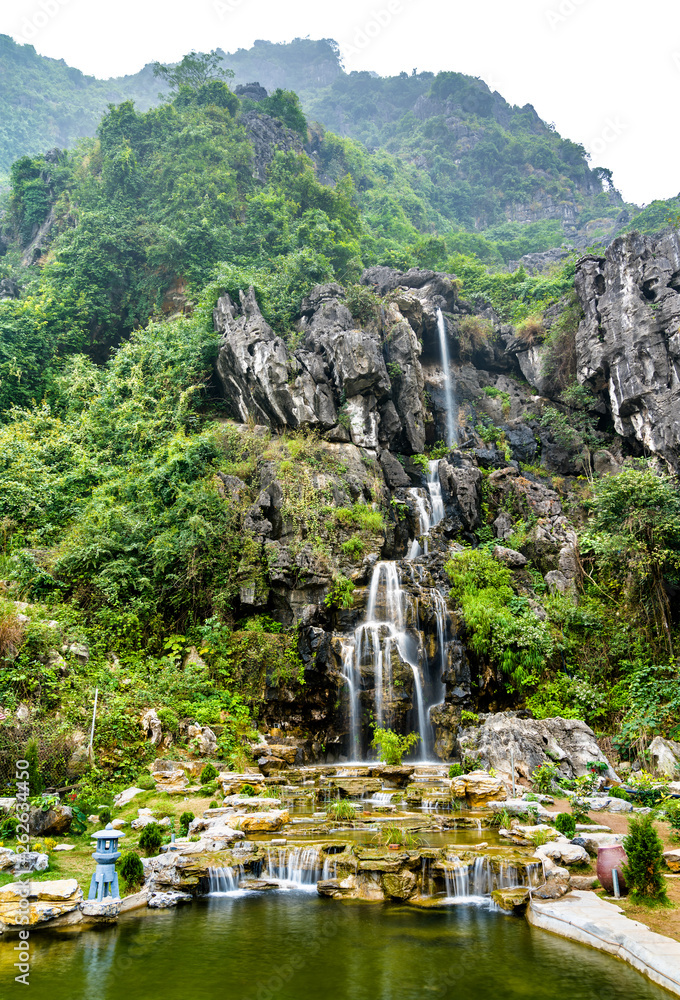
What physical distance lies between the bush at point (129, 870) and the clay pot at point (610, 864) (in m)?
5.36

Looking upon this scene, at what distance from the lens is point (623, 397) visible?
2092 centimetres

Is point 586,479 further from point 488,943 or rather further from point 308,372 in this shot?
point 488,943

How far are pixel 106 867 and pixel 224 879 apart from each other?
1629 millimetres

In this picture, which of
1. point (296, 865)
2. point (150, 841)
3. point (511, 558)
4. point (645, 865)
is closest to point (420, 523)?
point (511, 558)

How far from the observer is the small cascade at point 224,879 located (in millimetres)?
7051

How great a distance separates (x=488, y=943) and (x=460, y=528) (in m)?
15.3

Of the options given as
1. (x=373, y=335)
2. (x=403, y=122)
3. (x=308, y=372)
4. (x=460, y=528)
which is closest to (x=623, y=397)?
(x=460, y=528)

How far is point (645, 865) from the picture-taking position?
5945 millimetres

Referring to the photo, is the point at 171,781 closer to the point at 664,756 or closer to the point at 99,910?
the point at 99,910

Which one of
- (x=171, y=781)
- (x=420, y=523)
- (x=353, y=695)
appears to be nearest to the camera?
(x=171, y=781)

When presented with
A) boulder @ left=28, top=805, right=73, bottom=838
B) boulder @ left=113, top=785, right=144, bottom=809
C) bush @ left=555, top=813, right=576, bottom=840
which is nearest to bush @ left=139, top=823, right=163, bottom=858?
boulder @ left=28, top=805, right=73, bottom=838

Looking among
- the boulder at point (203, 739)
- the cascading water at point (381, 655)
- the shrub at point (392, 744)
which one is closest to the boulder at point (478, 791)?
the shrub at point (392, 744)

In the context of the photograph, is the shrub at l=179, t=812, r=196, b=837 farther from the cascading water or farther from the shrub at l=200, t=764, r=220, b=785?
the cascading water

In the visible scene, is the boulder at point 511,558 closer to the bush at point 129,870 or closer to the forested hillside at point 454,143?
Result: the bush at point 129,870
